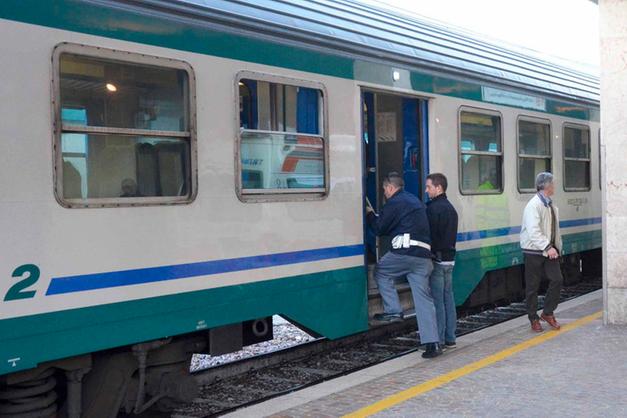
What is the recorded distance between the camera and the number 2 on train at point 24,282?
4.21 meters

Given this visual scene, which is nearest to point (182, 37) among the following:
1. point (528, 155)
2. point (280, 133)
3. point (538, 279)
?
point (280, 133)

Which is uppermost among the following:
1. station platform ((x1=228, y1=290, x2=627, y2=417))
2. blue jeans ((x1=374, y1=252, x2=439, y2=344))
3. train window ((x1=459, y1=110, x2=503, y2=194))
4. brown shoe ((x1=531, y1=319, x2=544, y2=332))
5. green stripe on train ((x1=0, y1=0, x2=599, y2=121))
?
green stripe on train ((x1=0, y1=0, x2=599, y2=121))

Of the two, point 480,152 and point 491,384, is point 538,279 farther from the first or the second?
point 491,384

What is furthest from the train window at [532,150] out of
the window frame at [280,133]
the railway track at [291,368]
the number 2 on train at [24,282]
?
the number 2 on train at [24,282]

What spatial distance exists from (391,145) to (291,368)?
8.17ft

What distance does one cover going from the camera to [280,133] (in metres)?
6.00

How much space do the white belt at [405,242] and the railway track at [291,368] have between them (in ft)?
3.75

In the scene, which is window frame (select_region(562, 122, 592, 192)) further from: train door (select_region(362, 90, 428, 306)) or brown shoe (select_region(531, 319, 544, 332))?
train door (select_region(362, 90, 428, 306))

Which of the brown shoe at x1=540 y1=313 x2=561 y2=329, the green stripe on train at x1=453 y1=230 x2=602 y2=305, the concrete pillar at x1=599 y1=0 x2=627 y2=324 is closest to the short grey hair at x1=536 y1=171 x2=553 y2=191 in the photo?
the concrete pillar at x1=599 y1=0 x2=627 y2=324

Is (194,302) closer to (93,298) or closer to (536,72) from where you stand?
(93,298)

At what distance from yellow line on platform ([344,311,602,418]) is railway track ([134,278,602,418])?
0.93m

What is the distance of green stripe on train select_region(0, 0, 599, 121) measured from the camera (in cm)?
447

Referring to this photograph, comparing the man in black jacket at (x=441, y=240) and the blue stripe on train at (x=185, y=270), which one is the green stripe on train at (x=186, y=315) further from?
the man in black jacket at (x=441, y=240)

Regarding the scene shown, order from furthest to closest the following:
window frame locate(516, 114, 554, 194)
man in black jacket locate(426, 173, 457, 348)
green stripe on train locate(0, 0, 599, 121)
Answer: window frame locate(516, 114, 554, 194), man in black jacket locate(426, 173, 457, 348), green stripe on train locate(0, 0, 599, 121)
